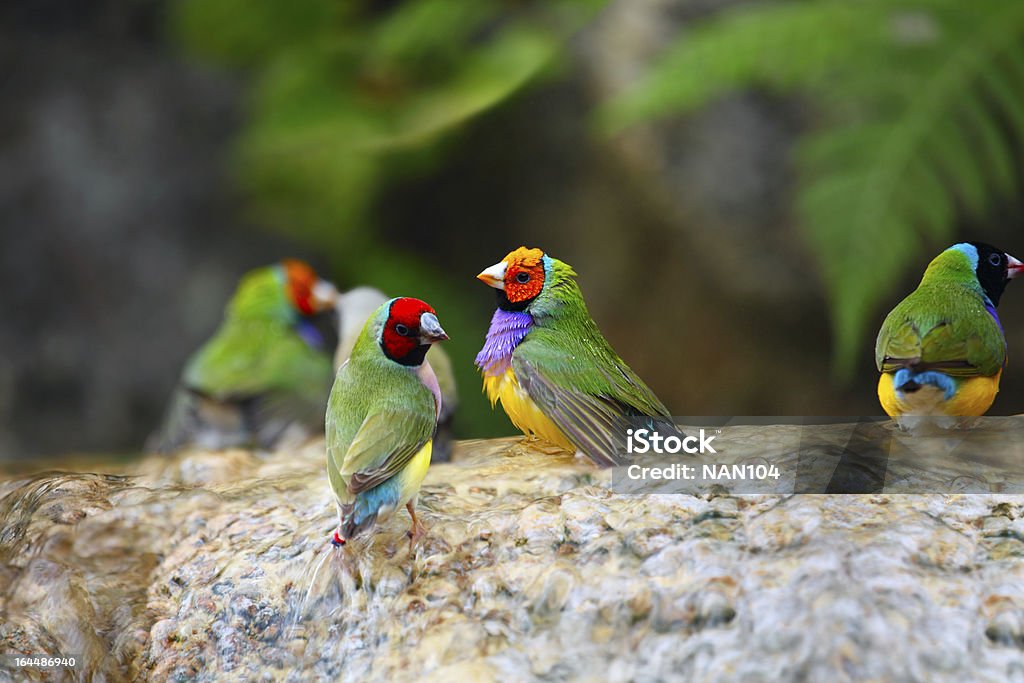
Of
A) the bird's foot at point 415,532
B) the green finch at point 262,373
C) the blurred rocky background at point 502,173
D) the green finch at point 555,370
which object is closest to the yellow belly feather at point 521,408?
the green finch at point 555,370

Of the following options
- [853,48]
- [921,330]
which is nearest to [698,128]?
[853,48]

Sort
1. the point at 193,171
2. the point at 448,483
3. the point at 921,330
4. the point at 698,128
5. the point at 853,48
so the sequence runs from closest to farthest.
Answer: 1. the point at 921,330
2. the point at 448,483
3. the point at 853,48
4. the point at 698,128
5. the point at 193,171

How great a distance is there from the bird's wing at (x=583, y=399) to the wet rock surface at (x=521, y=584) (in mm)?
155

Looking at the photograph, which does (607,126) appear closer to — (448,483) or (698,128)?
(698,128)

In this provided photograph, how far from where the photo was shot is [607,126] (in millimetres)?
4527

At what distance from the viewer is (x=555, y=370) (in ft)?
6.88

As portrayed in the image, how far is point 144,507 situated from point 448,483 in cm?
78

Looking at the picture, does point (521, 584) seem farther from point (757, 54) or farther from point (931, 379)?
point (757, 54)

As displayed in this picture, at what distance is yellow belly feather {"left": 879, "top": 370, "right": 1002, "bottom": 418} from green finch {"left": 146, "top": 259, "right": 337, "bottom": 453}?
6.12ft

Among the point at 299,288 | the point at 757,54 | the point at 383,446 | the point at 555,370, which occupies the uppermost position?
the point at 757,54

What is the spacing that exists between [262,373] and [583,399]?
64.0 inches

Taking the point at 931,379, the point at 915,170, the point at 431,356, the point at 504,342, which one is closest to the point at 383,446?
the point at 504,342

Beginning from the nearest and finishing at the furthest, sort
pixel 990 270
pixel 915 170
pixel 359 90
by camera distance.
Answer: pixel 990 270
pixel 915 170
pixel 359 90

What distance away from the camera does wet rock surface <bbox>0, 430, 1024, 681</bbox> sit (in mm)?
1816
